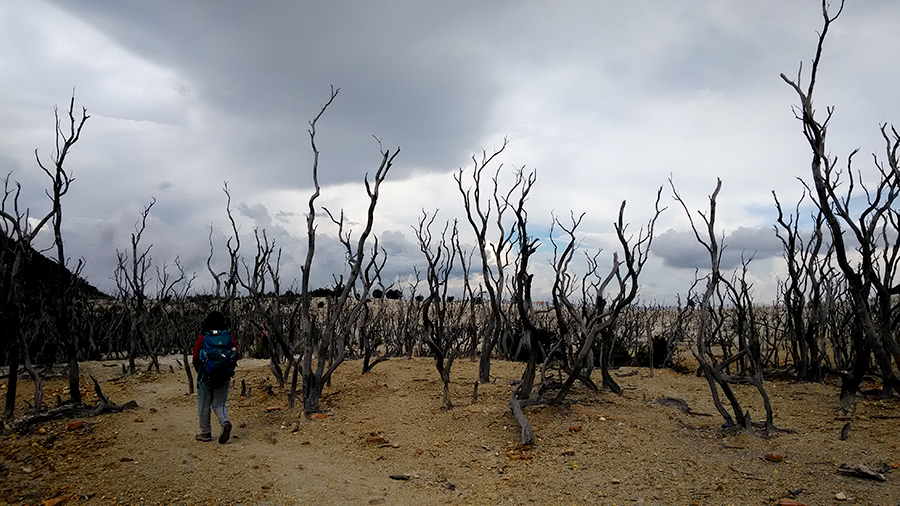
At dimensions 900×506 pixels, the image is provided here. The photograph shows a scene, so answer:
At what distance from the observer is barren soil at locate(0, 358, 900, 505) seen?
4.62 metres

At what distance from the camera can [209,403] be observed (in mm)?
6414

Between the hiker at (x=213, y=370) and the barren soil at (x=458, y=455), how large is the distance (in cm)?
27

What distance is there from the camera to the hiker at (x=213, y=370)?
6.30m

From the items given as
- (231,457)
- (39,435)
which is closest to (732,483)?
(231,457)

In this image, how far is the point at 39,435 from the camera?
20.7 feet

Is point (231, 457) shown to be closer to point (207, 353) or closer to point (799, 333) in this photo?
point (207, 353)

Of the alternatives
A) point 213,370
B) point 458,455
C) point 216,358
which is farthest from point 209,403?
point 458,455

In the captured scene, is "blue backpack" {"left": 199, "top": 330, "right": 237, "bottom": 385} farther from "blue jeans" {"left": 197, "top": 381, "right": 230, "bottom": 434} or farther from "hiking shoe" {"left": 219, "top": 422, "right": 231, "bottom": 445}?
"hiking shoe" {"left": 219, "top": 422, "right": 231, "bottom": 445}

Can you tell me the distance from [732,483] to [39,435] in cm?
764

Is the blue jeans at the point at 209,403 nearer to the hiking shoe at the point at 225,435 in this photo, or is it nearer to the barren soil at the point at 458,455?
the hiking shoe at the point at 225,435

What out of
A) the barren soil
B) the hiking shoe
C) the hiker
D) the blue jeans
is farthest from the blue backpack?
the barren soil

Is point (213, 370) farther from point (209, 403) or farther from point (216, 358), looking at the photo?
point (209, 403)

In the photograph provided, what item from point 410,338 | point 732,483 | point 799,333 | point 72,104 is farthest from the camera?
point 410,338

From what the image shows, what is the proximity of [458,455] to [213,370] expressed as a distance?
3096mm
